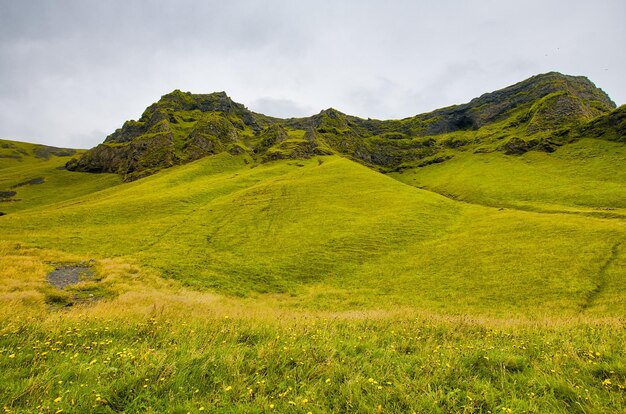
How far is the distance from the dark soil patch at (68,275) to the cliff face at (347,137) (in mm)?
100240

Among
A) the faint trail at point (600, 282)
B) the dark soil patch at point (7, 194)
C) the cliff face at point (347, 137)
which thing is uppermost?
the cliff face at point (347, 137)

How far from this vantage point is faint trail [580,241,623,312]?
26.0m

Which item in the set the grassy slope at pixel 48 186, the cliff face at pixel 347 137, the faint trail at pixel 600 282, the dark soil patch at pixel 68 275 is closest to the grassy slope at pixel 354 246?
the faint trail at pixel 600 282

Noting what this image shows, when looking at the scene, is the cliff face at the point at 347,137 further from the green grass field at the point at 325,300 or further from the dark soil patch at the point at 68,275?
the dark soil patch at the point at 68,275

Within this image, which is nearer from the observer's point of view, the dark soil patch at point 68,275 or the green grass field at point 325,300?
the green grass field at point 325,300

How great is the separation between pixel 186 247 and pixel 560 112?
163458mm

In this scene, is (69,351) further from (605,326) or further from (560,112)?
(560,112)

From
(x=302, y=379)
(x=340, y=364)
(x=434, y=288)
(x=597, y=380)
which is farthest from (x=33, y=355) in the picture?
(x=434, y=288)

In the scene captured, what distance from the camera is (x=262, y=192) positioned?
253 ft

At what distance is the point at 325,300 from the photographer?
29.5 m

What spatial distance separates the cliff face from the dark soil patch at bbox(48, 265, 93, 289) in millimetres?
100240

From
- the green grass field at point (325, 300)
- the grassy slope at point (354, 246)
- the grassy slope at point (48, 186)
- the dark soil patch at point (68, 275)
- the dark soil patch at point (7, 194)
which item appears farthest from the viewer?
the dark soil patch at point (7, 194)

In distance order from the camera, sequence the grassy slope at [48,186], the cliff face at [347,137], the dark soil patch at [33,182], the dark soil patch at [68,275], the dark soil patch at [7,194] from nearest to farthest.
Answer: the dark soil patch at [68,275] < the grassy slope at [48,186] < the dark soil patch at [7,194] < the cliff face at [347,137] < the dark soil patch at [33,182]

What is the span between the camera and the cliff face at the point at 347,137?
129 m
